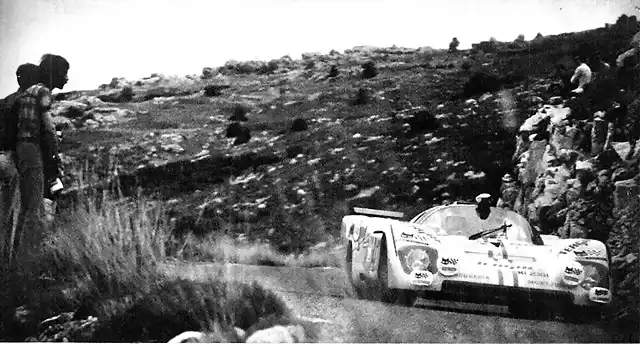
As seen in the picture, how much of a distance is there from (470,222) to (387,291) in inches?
34.6

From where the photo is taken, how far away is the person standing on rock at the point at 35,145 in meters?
6.82

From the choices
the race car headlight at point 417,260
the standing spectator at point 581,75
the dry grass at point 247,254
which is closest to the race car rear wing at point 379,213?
the dry grass at point 247,254

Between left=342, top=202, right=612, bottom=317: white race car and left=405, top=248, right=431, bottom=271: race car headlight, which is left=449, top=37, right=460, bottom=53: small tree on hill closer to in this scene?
left=342, top=202, right=612, bottom=317: white race car

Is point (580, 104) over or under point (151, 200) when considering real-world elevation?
over

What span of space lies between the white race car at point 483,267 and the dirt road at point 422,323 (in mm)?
108

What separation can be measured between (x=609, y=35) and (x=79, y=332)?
5.05 m

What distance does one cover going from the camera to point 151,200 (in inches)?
272

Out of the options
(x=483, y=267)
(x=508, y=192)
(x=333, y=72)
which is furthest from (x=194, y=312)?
(x=508, y=192)

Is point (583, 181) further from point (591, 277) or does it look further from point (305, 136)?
point (305, 136)

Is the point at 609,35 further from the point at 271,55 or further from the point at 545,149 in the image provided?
the point at 271,55

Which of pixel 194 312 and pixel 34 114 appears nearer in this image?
pixel 194 312

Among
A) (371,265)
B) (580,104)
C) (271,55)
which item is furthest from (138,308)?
(580,104)

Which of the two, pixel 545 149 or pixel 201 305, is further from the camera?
pixel 545 149

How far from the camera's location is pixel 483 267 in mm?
5871
